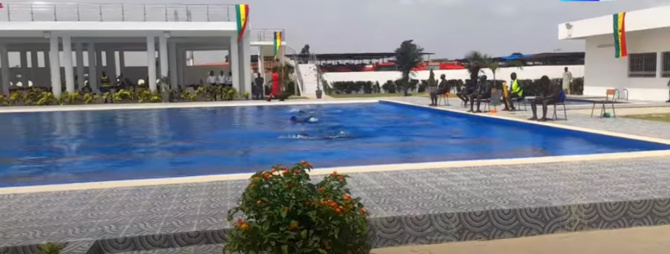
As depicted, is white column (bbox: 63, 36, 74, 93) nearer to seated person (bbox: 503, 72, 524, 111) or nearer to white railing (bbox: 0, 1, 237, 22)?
white railing (bbox: 0, 1, 237, 22)

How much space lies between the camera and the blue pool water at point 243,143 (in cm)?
938

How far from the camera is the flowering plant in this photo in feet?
9.78

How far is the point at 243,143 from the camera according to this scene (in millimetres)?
12148

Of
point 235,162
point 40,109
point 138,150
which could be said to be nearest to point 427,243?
point 235,162

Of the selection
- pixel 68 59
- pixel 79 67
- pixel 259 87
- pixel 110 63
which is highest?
pixel 110 63

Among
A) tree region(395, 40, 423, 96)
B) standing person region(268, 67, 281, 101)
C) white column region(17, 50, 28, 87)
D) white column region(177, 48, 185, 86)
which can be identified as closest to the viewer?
standing person region(268, 67, 281, 101)

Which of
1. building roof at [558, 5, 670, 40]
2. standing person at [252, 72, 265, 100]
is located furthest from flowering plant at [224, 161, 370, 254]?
standing person at [252, 72, 265, 100]

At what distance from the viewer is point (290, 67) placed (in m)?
31.4

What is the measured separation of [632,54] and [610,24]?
1.47 m

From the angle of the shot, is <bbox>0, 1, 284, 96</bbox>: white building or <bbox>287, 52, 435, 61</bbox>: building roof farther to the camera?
<bbox>287, 52, 435, 61</bbox>: building roof

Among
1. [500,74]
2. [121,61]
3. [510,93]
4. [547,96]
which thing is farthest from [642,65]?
[121,61]

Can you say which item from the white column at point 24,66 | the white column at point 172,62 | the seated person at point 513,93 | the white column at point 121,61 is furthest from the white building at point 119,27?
the seated person at point 513,93

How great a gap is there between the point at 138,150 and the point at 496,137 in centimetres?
742

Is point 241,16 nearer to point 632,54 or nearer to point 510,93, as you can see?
point 510,93
